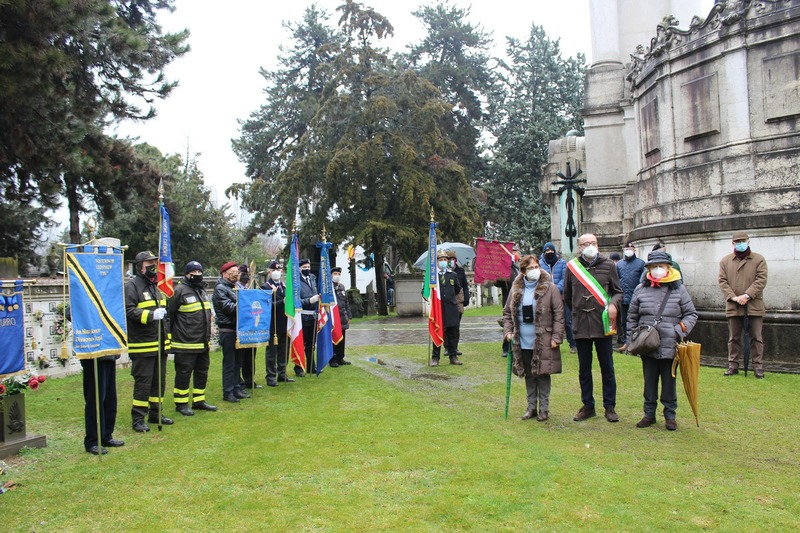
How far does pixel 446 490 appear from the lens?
17.7ft

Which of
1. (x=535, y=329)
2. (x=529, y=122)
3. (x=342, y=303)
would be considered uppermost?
(x=529, y=122)

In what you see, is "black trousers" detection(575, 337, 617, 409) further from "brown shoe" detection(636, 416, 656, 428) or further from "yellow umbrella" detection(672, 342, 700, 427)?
"yellow umbrella" detection(672, 342, 700, 427)

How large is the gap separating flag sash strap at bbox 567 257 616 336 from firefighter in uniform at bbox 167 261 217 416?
4.80m

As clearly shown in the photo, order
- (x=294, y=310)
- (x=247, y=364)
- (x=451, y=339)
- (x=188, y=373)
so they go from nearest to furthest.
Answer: (x=188, y=373) < (x=247, y=364) < (x=294, y=310) < (x=451, y=339)

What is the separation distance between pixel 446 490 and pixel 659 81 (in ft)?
35.7

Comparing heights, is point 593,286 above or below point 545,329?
above

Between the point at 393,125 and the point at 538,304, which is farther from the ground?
the point at 393,125

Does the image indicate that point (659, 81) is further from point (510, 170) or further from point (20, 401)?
point (510, 170)

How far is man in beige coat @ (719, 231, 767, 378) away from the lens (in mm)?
9867

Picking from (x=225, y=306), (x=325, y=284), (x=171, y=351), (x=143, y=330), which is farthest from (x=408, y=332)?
(x=143, y=330)

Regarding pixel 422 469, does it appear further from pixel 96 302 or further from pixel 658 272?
pixel 96 302

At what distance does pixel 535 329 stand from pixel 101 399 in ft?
16.2

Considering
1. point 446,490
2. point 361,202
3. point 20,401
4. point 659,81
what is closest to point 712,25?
point 659,81

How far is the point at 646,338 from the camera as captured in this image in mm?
7133
